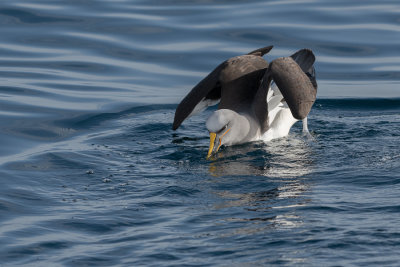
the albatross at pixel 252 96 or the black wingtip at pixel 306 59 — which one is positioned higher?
the black wingtip at pixel 306 59

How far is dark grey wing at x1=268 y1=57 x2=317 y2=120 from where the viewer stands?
1016cm

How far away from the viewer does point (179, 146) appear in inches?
424

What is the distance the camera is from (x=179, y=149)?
34.7 ft

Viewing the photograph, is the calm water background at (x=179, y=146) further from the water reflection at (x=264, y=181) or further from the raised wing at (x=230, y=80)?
the raised wing at (x=230, y=80)

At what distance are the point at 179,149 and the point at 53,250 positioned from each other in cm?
393

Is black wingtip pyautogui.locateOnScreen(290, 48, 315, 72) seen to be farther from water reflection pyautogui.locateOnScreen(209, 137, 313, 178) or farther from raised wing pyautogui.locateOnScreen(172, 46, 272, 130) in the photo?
water reflection pyautogui.locateOnScreen(209, 137, 313, 178)

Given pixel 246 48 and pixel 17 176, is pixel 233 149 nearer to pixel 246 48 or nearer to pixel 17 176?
pixel 17 176

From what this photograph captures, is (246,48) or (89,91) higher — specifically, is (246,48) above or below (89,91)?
above

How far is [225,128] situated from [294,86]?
1106 millimetres

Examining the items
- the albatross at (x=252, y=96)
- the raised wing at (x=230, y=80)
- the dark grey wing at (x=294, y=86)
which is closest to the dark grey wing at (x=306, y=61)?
the albatross at (x=252, y=96)

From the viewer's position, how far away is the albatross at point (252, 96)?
1039 cm

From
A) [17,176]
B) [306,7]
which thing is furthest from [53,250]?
[306,7]

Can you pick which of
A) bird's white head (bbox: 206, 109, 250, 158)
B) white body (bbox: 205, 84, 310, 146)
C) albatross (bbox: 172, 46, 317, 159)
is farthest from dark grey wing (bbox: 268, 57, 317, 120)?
bird's white head (bbox: 206, 109, 250, 158)

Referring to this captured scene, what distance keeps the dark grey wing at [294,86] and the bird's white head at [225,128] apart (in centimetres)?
77
